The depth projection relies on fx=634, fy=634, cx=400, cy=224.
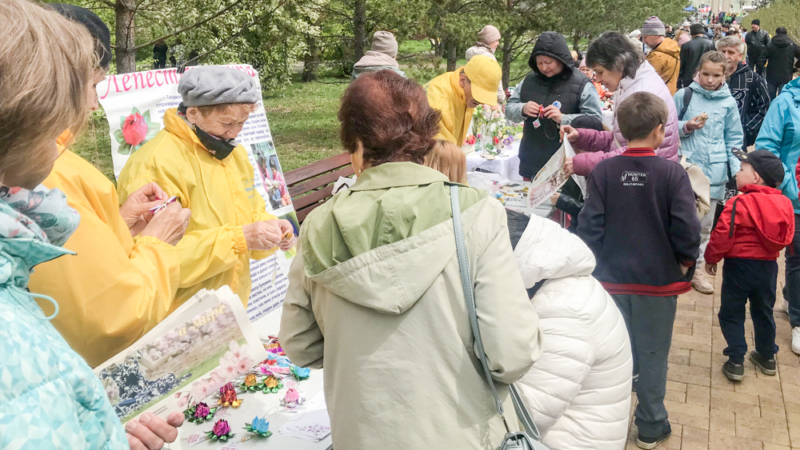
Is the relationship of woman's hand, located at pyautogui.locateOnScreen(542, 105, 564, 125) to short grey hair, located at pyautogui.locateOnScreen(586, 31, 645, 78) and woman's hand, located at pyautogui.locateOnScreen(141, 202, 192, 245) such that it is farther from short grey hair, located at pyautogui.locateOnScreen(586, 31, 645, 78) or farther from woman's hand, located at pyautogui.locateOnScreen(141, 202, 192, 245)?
woman's hand, located at pyautogui.locateOnScreen(141, 202, 192, 245)

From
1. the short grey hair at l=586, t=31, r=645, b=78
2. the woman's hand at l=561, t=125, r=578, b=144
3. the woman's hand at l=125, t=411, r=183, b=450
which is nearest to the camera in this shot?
the woman's hand at l=125, t=411, r=183, b=450

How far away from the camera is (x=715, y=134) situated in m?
4.68

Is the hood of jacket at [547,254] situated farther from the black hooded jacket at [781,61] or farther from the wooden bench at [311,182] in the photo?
the black hooded jacket at [781,61]

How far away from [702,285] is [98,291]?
15.5 ft

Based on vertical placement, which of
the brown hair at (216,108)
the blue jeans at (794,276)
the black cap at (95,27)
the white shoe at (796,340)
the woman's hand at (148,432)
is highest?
the black cap at (95,27)

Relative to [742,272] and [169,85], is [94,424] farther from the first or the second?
[742,272]

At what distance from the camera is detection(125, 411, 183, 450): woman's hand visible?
4.43 ft

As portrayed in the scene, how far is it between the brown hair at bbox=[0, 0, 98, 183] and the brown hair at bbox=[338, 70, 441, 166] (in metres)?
0.73


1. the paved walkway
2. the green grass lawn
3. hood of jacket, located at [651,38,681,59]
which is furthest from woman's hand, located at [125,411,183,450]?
hood of jacket, located at [651,38,681,59]

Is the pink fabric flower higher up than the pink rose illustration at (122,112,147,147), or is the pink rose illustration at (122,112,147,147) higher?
the pink rose illustration at (122,112,147,147)

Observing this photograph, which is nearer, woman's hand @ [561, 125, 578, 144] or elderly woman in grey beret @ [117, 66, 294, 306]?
elderly woman in grey beret @ [117, 66, 294, 306]

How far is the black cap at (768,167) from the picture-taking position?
3541mm

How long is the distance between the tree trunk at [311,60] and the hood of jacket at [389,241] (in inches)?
446

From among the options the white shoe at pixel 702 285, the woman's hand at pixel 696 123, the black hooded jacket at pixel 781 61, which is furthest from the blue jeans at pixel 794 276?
the black hooded jacket at pixel 781 61
